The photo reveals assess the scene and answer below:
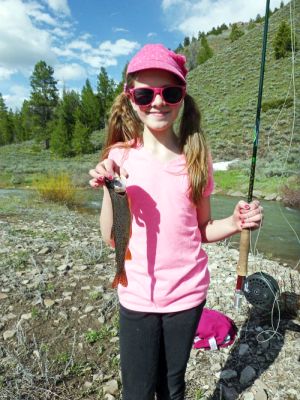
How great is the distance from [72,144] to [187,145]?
115 feet

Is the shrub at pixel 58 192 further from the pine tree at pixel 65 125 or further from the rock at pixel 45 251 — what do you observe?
the pine tree at pixel 65 125

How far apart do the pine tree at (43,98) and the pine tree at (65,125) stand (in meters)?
1.26

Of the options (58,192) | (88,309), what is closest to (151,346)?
(88,309)

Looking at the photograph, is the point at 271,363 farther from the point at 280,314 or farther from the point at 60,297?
the point at 60,297

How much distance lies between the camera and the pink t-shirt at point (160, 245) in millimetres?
1788

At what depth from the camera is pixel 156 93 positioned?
1788 millimetres

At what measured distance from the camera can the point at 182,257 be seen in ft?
6.00

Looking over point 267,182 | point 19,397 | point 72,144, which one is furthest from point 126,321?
point 72,144

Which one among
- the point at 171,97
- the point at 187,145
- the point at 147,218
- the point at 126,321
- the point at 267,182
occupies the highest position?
the point at 171,97

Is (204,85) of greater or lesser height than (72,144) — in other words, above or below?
above

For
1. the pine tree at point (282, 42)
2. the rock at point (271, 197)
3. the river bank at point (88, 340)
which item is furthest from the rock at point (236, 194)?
the pine tree at point (282, 42)

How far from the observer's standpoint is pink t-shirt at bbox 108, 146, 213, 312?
70.4 inches

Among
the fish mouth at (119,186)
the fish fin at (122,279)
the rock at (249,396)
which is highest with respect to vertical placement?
the fish mouth at (119,186)

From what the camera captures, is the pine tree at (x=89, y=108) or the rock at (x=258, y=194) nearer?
the rock at (x=258, y=194)
